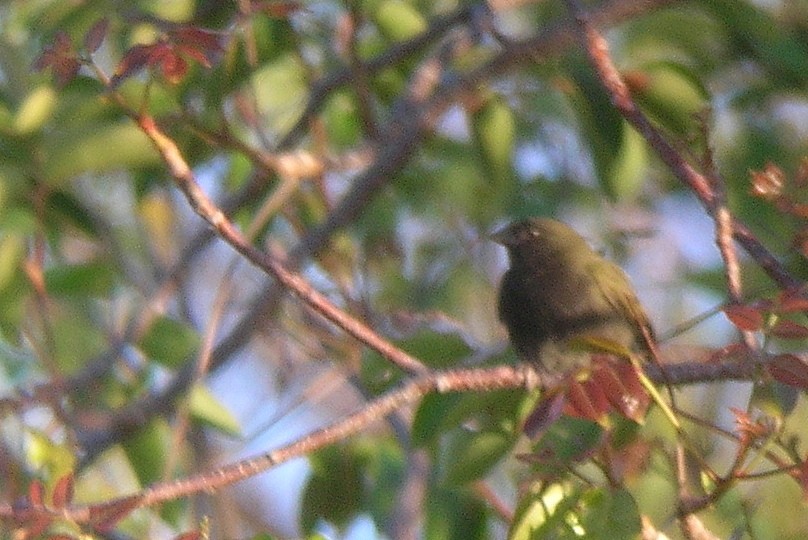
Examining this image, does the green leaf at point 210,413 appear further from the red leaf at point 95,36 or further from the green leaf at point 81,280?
the red leaf at point 95,36

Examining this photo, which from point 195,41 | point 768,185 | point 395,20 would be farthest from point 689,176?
point 395,20

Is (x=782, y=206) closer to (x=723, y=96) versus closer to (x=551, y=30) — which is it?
(x=551, y=30)

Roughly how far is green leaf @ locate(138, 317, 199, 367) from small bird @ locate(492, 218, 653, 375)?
28.4 inches

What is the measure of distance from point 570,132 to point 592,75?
1.45 metres

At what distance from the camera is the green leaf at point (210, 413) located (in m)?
2.96

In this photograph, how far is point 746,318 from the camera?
1.64 m

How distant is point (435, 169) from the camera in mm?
3701

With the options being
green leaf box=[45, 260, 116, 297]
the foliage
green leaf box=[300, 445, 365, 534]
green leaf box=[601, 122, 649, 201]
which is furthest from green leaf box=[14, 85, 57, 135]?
green leaf box=[601, 122, 649, 201]

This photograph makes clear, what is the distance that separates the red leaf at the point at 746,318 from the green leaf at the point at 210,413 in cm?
157

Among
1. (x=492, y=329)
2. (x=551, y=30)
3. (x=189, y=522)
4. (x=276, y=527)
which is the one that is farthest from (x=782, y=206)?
(x=276, y=527)

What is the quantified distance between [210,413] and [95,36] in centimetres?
118

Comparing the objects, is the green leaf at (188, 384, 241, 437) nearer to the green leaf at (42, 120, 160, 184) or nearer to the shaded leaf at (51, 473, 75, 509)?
the green leaf at (42, 120, 160, 184)

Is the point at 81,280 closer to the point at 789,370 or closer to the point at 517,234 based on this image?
the point at 517,234

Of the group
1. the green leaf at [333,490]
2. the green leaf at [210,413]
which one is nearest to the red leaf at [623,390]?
the green leaf at [333,490]
